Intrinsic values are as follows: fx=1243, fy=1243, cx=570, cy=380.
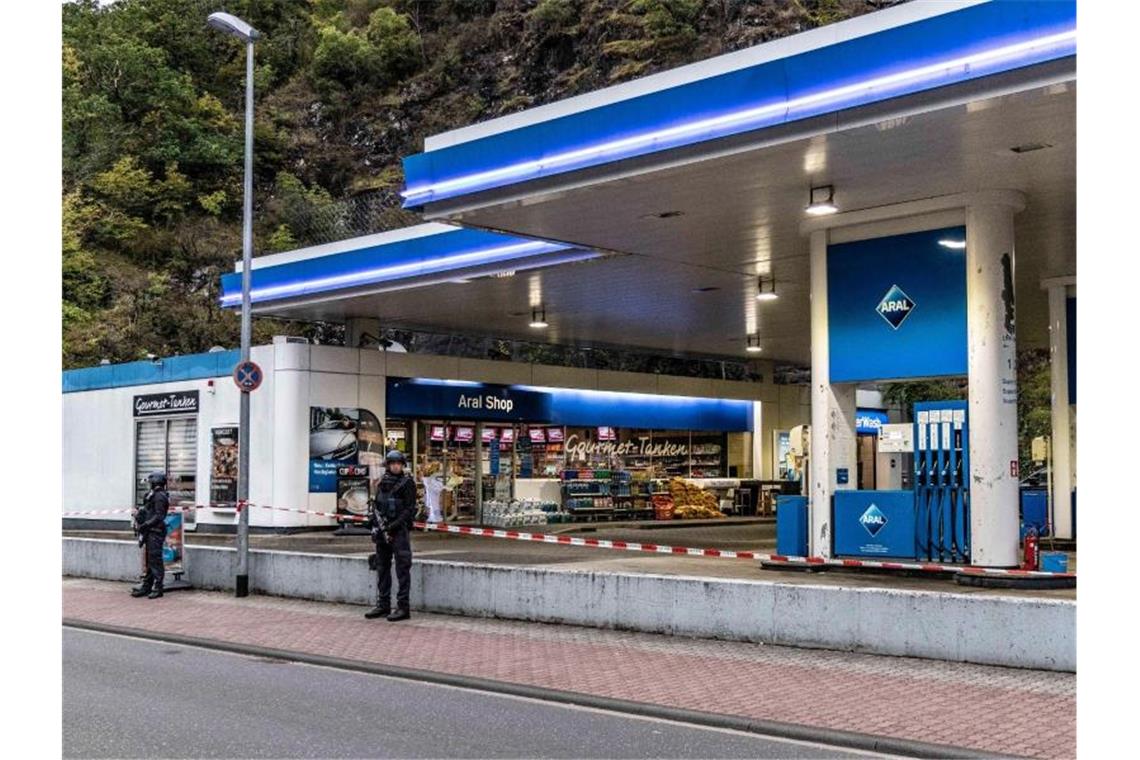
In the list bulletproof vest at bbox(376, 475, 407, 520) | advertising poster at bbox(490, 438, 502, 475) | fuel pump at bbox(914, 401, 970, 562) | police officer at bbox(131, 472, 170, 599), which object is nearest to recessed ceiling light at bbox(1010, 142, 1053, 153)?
fuel pump at bbox(914, 401, 970, 562)

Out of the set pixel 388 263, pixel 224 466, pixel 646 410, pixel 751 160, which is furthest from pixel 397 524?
pixel 646 410

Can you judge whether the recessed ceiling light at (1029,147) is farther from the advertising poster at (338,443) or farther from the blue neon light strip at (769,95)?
the advertising poster at (338,443)

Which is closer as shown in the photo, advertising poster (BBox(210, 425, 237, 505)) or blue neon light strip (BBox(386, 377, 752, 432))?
advertising poster (BBox(210, 425, 237, 505))

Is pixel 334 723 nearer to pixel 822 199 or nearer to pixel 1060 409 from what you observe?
pixel 822 199

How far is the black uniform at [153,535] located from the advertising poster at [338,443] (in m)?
6.95

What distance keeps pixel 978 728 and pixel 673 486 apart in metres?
22.0

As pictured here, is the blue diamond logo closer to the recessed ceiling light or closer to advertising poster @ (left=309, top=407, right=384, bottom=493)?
the recessed ceiling light

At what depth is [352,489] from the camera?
983 inches

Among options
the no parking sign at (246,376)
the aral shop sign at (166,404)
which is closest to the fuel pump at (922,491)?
the no parking sign at (246,376)

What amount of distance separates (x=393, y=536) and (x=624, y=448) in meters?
17.2

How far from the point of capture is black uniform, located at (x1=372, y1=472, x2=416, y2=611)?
1438cm

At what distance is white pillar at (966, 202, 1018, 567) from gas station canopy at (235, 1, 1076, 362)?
1.02 metres

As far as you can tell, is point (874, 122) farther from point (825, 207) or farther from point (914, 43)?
point (825, 207)

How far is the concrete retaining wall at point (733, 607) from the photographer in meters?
10.8
